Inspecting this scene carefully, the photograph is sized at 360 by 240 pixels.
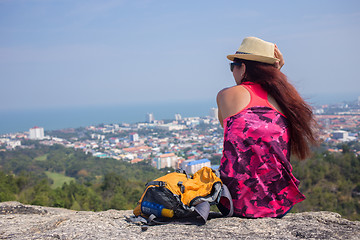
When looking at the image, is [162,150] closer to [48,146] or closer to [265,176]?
[48,146]

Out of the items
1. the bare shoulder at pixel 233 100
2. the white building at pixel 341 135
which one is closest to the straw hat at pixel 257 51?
the bare shoulder at pixel 233 100

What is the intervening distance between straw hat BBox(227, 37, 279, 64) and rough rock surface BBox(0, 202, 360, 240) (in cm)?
119

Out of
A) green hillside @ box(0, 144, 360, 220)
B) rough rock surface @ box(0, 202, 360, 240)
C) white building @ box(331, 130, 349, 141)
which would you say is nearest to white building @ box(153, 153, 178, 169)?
green hillside @ box(0, 144, 360, 220)

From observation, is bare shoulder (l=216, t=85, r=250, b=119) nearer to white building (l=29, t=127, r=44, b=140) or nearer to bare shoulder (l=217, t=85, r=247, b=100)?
bare shoulder (l=217, t=85, r=247, b=100)

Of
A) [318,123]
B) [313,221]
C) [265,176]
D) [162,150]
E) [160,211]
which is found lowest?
[162,150]

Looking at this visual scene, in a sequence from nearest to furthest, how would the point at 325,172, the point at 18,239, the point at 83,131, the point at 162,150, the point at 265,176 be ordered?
the point at 18,239
the point at 265,176
the point at 325,172
the point at 162,150
the point at 83,131

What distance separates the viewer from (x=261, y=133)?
229 centimetres

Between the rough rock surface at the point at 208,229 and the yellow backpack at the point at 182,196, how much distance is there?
10 centimetres

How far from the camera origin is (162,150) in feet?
109

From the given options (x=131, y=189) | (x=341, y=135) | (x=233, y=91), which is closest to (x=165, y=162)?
(x=131, y=189)

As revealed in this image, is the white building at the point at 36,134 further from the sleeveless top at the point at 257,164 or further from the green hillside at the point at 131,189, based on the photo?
the sleeveless top at the point at 257,164

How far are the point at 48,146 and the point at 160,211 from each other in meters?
35.0

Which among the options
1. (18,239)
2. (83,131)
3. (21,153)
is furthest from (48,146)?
(18,239)

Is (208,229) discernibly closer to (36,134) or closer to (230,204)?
(230,204)
